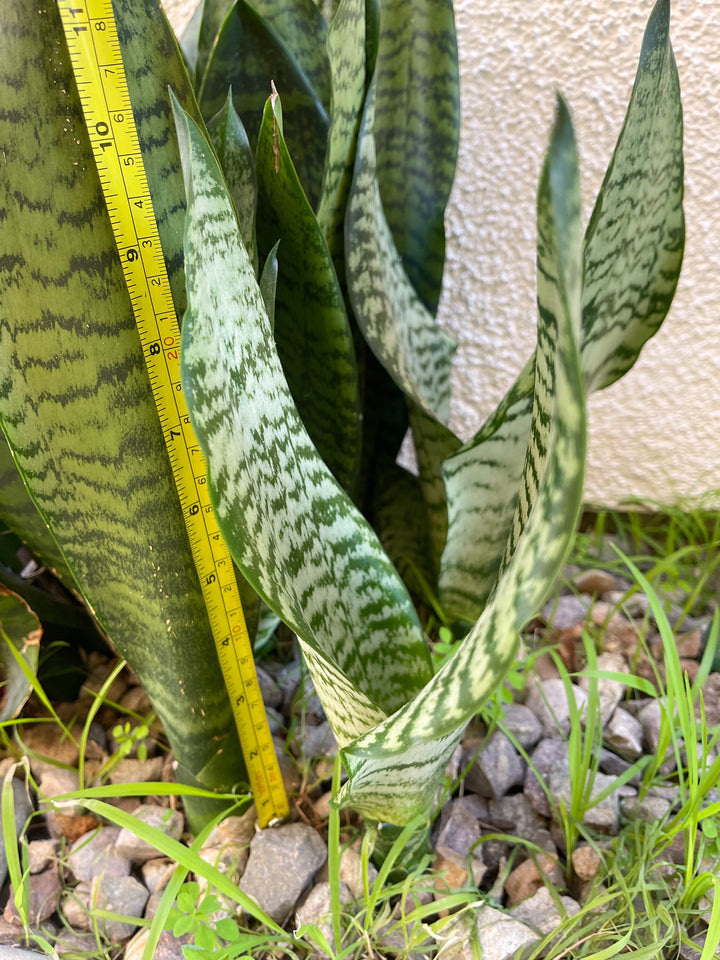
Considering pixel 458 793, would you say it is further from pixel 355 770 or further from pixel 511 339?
pixel 511 339

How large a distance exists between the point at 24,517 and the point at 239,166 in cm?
28

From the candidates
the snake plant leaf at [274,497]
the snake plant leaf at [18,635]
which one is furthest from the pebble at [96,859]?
the snake plant leaf at [274,497]

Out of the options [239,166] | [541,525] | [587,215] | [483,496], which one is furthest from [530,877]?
[587,215]

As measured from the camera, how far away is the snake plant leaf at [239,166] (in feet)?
1.30

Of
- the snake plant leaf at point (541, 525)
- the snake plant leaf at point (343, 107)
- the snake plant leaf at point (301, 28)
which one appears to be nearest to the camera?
the snake plant leaf at point (541, 525)

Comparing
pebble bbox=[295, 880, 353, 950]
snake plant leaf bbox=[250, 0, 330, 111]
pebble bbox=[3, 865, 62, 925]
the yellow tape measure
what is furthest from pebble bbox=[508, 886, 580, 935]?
snake plant leaf bbox=[250, 0, 330, 111]

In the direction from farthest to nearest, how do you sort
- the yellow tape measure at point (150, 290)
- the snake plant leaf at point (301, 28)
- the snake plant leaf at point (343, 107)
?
the snake plant leaf at point (301, 28) < the snake plant leaf at point (343, 107) < the yellow tape measure at point (150, 290)

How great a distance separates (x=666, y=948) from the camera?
446mm

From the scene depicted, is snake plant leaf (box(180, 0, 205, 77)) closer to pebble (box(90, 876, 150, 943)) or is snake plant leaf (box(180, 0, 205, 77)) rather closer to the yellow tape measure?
the yellow tape measure

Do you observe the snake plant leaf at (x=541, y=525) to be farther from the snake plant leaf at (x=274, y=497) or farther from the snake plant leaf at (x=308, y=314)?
the snake plant leaf at (x=308, y=314)

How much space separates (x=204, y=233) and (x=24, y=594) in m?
0.39

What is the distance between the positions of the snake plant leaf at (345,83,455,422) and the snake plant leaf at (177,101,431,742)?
15cm

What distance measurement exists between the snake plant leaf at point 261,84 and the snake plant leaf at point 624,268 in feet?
0.83

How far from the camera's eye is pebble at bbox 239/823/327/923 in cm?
47
